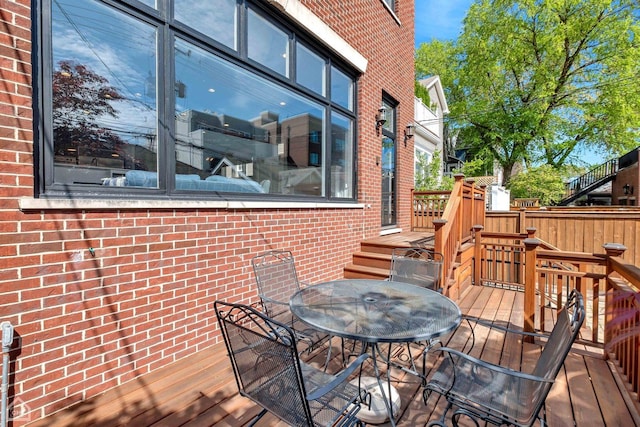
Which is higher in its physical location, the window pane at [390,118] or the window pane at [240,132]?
the window pane at [390,118]

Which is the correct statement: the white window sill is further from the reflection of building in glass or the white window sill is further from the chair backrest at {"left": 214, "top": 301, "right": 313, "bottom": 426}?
the chair backrest at {"left": 214, "top": 301, "right": 313, "bottom": 426}

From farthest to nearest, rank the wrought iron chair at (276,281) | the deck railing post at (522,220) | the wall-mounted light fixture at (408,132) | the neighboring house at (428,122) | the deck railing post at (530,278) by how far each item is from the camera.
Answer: the neighboring house at (428,122)
the deck railing post at (522,220)
the wall-mounted light fixture at (408,132)
the deck railing post at (530,278)
the wrought iron chair at (276,281)

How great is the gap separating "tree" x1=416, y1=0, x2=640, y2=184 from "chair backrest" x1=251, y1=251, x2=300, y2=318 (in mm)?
18028

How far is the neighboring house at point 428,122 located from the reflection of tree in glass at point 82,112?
337 inches

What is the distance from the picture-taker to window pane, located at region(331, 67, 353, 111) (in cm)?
502

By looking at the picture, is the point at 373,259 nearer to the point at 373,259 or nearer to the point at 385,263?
the point at 373,259

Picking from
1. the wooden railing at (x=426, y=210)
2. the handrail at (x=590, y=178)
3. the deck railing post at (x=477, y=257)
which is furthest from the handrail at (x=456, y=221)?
the handrail at (x=590, y=178)

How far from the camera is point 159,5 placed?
2703 mm

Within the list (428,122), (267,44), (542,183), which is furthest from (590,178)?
(267,44)

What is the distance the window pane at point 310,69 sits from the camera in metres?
4.32

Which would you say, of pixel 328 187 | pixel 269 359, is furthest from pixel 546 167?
pixel 269 359

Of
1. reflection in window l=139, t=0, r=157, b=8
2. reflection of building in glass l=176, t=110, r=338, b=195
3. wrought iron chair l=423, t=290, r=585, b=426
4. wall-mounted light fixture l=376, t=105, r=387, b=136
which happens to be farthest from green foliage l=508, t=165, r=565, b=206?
reflection in window l=139, t=0, r=157, b=8

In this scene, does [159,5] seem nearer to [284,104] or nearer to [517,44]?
[284,104]

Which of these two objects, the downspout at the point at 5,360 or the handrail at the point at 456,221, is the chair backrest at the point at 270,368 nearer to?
the downspout at the point at 5,360
